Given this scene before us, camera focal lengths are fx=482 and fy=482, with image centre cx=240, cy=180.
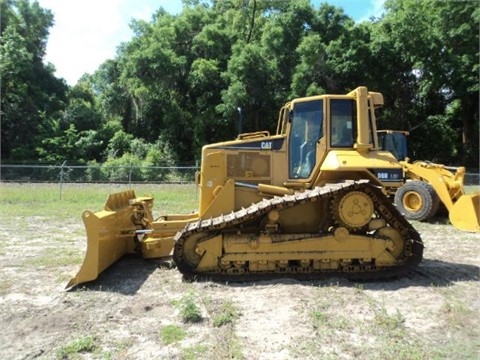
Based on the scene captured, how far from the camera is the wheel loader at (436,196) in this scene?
37.0 ft

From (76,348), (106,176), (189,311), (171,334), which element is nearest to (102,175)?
(106,176)

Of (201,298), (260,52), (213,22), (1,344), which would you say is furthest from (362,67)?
(1,344)

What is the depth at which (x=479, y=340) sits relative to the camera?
4.64 meters

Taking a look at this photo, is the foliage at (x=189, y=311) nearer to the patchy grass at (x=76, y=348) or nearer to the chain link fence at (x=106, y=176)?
the patchy grass at (x=76, y=348)

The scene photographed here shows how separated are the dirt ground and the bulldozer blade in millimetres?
182

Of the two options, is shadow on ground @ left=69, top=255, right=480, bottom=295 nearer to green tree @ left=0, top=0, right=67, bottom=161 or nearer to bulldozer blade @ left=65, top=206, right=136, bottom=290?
bulldozer blade @ left=65, top=206, right=136, bottom=290

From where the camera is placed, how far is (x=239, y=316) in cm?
531

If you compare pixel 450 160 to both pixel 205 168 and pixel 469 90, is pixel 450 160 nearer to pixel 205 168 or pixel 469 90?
pixel 469 90

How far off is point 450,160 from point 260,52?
49.1 ft

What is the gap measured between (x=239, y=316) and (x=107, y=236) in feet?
8.51

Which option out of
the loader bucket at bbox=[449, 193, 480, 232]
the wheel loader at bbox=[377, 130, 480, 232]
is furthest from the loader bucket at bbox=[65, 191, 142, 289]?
the loader bucket at bbox=[449, 193, 480, 232]

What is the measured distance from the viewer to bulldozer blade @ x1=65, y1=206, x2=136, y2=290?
6418 mm

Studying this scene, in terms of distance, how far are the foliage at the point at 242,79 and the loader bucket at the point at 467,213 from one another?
52.0 feet

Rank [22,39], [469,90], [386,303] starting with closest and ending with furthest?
[386,303], [469,90], [22,39]
